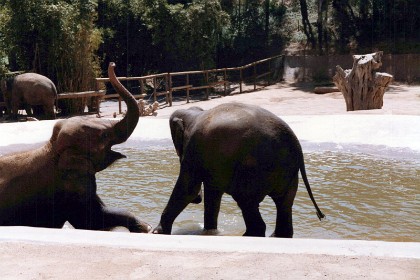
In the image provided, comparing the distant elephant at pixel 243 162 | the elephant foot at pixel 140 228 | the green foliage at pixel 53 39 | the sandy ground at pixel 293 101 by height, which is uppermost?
the green foliage at pixel 53 39

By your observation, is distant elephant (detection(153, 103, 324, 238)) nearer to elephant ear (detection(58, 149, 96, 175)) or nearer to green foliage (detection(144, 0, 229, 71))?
elephant ear (detection(58, 149, 96, 175))

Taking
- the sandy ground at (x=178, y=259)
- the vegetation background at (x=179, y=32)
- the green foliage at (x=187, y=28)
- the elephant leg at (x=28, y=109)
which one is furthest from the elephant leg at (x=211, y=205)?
the green foliage at (x=187, y=28)

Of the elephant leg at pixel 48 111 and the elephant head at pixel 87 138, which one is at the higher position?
the elephant head at pixel 87 138

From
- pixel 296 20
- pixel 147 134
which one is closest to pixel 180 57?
pixel 296 20

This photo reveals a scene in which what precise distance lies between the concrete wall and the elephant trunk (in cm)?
2444

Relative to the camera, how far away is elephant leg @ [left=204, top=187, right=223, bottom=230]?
5.49 m

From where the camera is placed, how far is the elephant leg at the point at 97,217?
5.44 metres

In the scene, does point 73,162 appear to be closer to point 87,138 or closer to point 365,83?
point 87,138

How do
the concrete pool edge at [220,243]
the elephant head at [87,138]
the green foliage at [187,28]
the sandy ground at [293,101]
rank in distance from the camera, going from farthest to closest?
1. the green foliage at [187,28]
2. the sandy ground at [293,101]
3. the elephant head at [87,138]
4. the concrete pool edge at [220,243]

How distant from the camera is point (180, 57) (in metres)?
28.3

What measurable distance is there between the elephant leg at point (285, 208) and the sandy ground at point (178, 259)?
139 centimetres

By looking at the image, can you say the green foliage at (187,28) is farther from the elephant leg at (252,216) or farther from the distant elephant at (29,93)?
the elephant leg at (252,216)

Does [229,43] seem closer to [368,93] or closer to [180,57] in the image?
[180,57]

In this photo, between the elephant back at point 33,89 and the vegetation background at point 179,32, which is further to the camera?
the vegetation background at point 179,32
